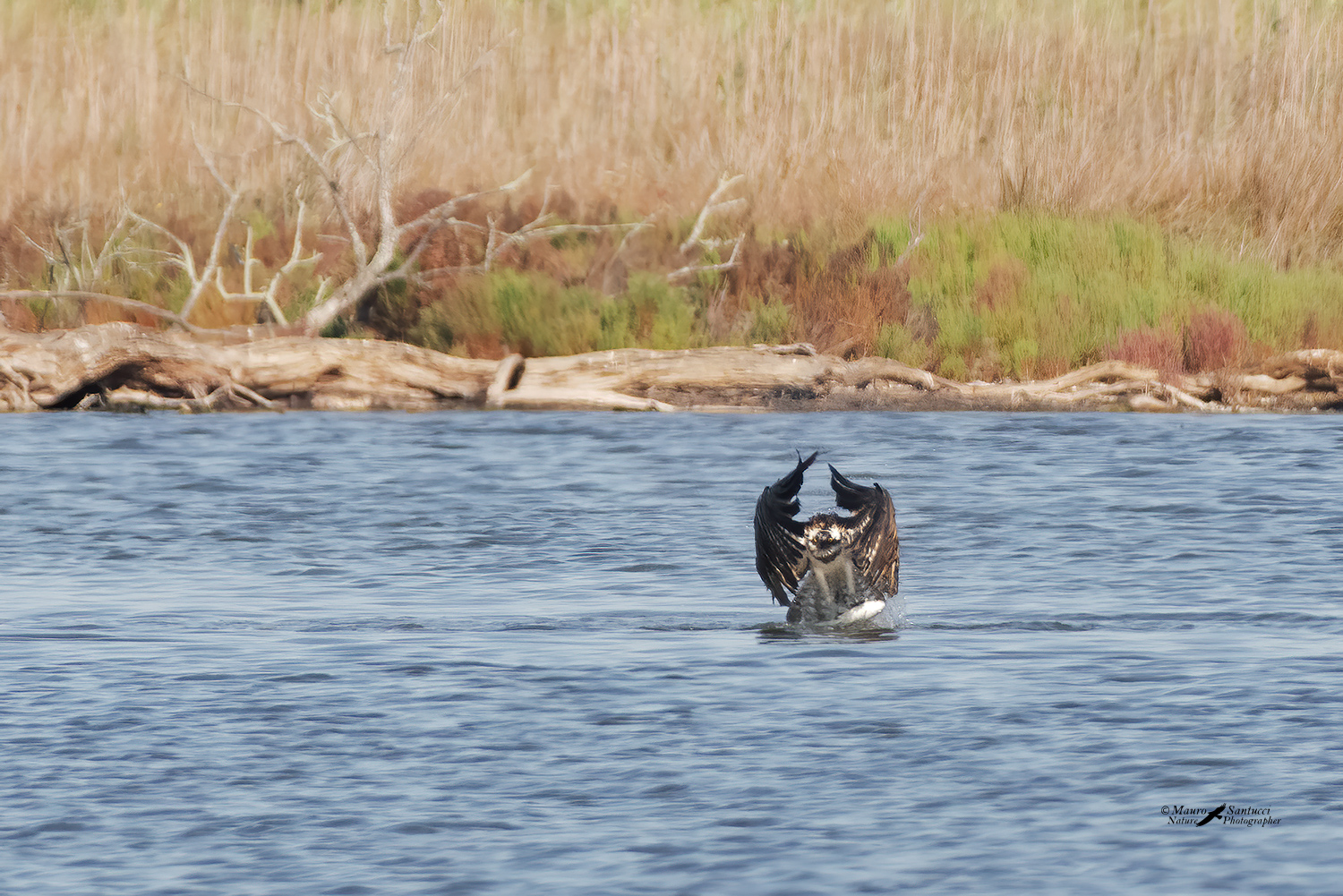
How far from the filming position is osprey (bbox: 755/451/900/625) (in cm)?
981

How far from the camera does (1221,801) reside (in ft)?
21.5

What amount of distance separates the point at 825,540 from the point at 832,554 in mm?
78

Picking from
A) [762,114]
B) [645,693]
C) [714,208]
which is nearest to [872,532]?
[645,693]

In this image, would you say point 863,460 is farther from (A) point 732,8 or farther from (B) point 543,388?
(A) point 732,8

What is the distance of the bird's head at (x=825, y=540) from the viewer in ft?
32.4

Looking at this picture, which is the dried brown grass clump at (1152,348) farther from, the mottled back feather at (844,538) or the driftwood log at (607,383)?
the mottled back feather at (844,538)

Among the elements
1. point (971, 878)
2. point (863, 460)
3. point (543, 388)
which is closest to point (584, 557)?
point (863, 460)

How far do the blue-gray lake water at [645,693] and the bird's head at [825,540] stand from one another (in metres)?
0.47

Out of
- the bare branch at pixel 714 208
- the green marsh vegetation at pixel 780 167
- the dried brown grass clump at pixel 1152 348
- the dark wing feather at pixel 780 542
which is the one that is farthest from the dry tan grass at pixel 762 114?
the dark wing feather at pixel 780 542

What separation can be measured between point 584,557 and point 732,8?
49.9ft

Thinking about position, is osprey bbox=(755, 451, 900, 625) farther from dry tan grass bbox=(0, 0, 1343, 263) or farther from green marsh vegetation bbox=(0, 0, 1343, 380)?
dry tan grass bbox=(0, 0, 1343, 263)

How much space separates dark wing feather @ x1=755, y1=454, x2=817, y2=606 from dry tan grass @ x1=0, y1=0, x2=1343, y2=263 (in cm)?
1286
